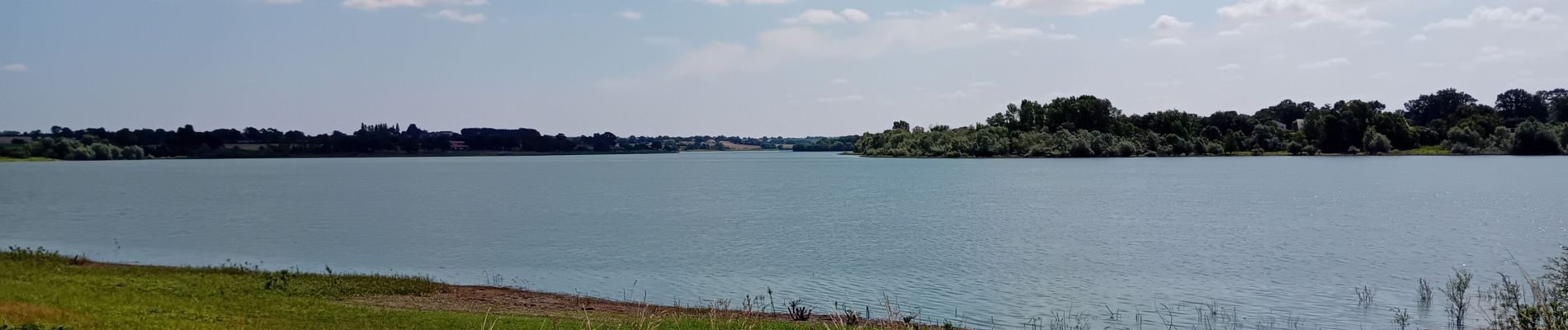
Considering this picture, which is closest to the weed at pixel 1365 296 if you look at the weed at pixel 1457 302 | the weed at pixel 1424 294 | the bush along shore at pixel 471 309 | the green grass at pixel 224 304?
the bush along shore at pixel 471 309

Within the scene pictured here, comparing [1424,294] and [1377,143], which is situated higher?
[1377,143]

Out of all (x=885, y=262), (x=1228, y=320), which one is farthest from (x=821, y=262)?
(x=1228, y=320)

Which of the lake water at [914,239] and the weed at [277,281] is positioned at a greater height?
the weed at [277,281]

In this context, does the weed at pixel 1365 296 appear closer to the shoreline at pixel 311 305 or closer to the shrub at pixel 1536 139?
the shoreline at pixel 311 305

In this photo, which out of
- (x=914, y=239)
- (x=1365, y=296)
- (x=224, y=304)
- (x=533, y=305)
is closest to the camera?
(x=224, y=304)

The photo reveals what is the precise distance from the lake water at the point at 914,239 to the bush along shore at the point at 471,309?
0.46 m

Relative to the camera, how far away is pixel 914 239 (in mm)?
43781

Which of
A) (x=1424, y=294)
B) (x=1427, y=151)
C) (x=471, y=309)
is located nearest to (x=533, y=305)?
(x=471, y=309)

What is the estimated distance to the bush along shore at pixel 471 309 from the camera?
713 inches

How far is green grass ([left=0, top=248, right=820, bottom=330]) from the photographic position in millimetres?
17734

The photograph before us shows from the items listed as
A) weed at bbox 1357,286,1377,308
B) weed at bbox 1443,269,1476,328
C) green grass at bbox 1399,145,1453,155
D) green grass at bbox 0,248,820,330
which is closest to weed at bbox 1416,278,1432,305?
weed at bbox 1443,269,1476,328

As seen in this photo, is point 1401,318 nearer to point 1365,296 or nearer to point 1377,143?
point 1365,296

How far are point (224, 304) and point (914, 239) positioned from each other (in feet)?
92.5

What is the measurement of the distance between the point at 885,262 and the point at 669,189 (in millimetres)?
61708
